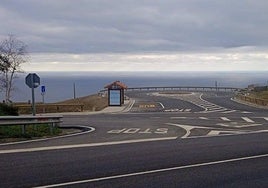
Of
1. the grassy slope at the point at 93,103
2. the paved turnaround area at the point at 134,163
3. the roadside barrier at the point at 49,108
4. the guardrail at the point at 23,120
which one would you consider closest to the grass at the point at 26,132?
the guardrail at the point at 23,120

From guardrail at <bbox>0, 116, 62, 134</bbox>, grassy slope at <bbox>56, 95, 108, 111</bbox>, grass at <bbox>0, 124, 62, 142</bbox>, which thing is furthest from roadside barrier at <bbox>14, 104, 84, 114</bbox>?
guardrail at <bbox>0, 116, 62, 134</bbox>

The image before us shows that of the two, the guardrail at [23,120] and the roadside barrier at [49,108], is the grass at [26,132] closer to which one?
the guardrail at [23,120]

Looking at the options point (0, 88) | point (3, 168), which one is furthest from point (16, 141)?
point (0, 88)

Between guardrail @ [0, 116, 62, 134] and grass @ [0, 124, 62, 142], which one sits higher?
guardrail @ [0, 116, 62, 134]

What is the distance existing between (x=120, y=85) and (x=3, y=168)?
45.1 meters

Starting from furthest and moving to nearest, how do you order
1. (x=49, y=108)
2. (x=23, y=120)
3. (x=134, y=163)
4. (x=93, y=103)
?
(x=93, y=103), (x=49, y=108), (x=23, y=120), (x=134, y=163)

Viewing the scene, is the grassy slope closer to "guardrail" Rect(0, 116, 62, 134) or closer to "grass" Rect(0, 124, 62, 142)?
"grass" Rect(0, 124, 62, 142)

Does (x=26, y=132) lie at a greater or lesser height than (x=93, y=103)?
greater

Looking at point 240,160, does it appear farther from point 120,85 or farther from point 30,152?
point 120,85

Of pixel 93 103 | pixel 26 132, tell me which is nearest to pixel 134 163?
pixel 26 132

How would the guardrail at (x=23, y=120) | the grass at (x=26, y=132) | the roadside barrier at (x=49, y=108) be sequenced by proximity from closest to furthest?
the grass at (x=26, y=132), the guardrail at (x=23, y=120), the roadside barrier at (x=49, y=108)

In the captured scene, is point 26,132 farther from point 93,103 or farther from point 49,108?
point 93,103

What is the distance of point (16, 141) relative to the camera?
15.9m

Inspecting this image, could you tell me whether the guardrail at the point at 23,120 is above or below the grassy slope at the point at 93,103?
above
